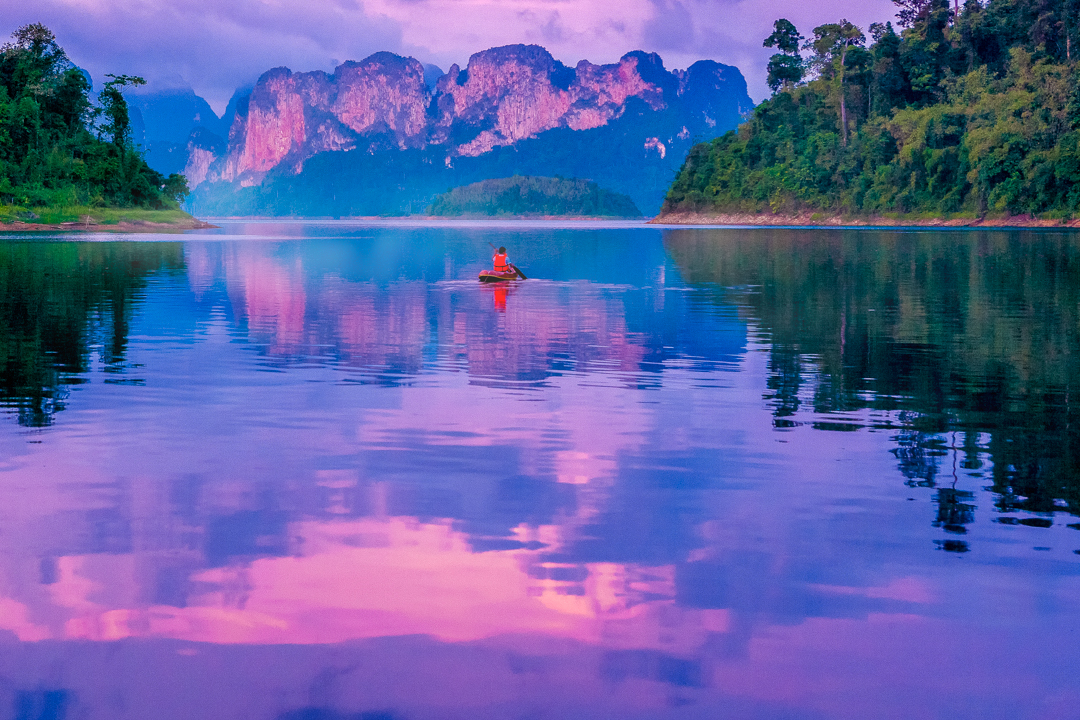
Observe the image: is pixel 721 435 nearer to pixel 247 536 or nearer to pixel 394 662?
pixel 247 536

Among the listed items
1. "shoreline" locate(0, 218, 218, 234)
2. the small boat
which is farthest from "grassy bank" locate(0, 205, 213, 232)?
the small boat

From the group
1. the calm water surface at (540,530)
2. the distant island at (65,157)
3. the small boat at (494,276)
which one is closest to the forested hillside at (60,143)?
the distant island at (65,157)

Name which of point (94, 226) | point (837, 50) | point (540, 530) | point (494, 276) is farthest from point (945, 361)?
point (837, 50)

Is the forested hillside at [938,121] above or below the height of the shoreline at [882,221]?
above

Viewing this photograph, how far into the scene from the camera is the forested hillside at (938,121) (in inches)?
5207

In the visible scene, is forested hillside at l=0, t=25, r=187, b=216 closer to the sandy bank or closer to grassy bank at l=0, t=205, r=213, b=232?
grassy bank at l=0, t=205, r=213, b=232

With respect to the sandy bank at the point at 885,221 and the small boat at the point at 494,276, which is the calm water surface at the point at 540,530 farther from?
the sandy bank at the point at 885,221

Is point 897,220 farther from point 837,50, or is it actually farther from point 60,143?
point 60,143

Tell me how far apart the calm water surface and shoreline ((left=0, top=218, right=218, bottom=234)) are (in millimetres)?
105652

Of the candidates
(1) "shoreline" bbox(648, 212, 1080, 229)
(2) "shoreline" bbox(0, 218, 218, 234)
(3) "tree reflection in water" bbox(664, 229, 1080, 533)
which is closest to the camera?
(3) "tree reflection in water" bbox(664, 229, 1080, 533)

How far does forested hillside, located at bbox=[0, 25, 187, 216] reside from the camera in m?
128

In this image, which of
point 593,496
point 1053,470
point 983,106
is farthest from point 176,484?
point 983,106

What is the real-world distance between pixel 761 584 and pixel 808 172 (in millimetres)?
174104

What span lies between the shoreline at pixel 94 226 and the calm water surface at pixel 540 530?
105652 millimetres
